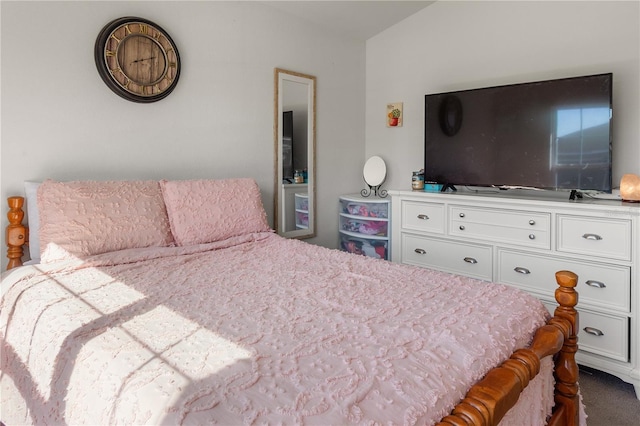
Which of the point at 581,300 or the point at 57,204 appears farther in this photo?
the point at 581,300

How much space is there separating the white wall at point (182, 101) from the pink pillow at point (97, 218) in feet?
1.04

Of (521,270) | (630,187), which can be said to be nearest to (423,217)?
(521,270)

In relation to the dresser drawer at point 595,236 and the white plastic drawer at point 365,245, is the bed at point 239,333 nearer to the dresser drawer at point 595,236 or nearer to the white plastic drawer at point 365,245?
the dresser drawer at point 595,236

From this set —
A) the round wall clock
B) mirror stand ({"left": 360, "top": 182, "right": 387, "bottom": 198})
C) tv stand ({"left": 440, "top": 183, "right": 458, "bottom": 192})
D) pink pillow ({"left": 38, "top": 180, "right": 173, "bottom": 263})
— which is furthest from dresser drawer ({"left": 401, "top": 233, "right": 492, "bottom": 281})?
the round wall clock

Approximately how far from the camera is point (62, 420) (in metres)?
1.09

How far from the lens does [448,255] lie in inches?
118

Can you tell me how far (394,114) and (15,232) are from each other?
9.72 ft

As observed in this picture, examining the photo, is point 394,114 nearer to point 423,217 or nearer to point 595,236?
point 423,217

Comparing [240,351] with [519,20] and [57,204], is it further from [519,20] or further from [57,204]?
[519,20]

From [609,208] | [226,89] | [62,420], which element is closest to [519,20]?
[609,208]

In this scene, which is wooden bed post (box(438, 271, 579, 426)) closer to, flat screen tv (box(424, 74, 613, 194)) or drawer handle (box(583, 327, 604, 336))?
drawer handle (box(583, 327, 604, 336))

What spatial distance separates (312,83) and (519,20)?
5.35 feet

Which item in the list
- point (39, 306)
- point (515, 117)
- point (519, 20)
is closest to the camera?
point (39, 306)

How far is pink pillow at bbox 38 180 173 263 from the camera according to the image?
6.18 feet
